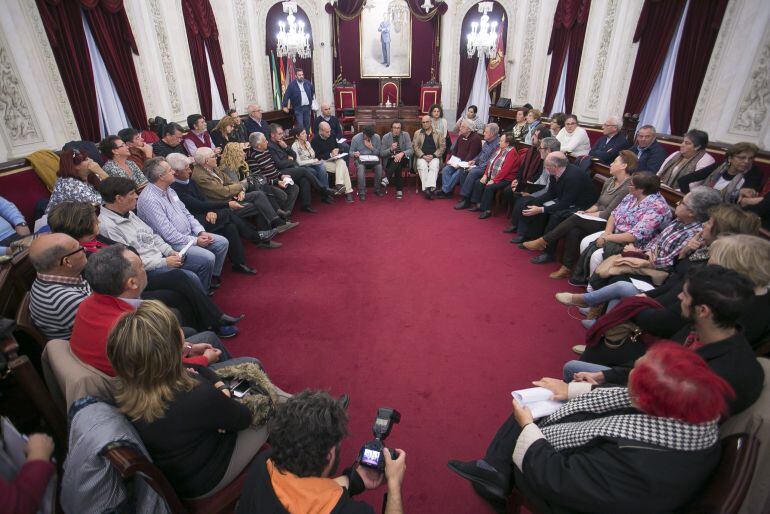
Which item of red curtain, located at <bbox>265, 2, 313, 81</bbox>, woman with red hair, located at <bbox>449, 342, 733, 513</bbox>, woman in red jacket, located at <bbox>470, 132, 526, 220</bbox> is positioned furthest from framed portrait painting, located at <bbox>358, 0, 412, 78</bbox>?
woman with red hair, located at <bbox>449, 342, 733, 513</bbox>

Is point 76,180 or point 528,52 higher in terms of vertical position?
point 528,52

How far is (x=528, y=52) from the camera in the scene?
27.9 ft

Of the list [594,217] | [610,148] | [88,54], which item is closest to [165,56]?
[88,54]

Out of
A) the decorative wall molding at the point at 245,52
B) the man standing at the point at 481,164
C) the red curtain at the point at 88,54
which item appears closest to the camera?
the red curtain at the point at 88,54

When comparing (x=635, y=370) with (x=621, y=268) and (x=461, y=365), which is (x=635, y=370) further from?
(x=621, y=268)

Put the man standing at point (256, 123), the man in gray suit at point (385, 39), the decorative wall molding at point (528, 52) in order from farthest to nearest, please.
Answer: the man in gray suit at point (385, 39)
the decorative wall molding at point (528, 52)
the man standing at point (256, 123)

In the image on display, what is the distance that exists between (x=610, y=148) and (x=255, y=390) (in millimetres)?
5162

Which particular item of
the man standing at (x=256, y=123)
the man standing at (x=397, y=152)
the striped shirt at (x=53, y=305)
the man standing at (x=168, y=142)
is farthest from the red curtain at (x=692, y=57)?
the striped shirt at (x=53, y=305)

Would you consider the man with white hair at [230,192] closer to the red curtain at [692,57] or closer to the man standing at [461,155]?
the man standing at [461,155]

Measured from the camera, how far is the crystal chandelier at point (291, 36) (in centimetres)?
840

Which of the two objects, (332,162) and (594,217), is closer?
(594,217)

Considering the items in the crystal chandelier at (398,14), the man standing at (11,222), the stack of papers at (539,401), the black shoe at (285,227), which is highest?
the crystal chandelier at (398,14)

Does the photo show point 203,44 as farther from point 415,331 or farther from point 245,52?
point 415,331

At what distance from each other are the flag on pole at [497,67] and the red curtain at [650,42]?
392cm
